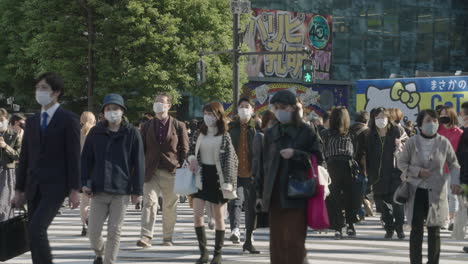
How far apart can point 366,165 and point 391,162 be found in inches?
20.4

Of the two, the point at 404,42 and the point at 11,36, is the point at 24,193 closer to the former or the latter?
the point at 11,36

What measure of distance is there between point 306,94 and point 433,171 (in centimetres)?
4575

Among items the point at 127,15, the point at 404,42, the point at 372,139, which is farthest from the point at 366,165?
the point at 404,42

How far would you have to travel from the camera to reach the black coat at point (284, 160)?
824 centimetres

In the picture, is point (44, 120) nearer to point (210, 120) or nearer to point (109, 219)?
point (109, 219)

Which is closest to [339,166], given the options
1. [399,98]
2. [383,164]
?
[383,164]

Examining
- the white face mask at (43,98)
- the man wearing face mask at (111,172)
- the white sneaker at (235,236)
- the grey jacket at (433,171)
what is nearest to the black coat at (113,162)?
the man wearing face mask at (111,172)

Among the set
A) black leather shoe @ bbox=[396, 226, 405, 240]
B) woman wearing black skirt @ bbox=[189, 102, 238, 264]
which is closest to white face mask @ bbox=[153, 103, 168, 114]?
woman wearing black skirt @ bbox=[189, 102, 238, 264]

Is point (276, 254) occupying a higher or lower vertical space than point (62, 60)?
lower

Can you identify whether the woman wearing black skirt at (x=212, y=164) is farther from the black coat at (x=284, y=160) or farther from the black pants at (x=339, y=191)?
the black pants at (x=339, y=191)

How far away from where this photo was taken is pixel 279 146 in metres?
8.36

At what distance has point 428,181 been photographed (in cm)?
970

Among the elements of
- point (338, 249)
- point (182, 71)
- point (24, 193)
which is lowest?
point (338, 249)

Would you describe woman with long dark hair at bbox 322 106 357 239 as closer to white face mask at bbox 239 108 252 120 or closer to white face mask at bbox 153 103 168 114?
white face mask at bbox 239 108 252 120
